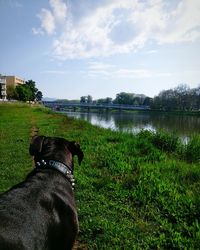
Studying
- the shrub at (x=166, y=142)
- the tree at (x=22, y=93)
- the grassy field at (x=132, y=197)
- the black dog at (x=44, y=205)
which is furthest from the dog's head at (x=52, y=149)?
the tree at (x=22, y=93)

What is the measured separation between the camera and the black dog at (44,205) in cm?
288

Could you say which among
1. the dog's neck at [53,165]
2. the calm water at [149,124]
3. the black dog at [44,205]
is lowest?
the calm water at [149,124]

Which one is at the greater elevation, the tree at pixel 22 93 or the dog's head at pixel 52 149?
the tree at pixel 22 93

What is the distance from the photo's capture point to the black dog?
288cm

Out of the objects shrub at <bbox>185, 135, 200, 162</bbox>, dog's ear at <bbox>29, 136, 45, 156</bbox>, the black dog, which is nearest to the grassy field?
shrub at <bbox>185, 135, 200, 162</bbox>

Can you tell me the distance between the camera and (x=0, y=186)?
25.3 ft

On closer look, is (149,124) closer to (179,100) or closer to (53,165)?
(53,165)

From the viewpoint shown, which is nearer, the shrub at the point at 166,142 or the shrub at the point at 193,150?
the shrub at the point at 193,150

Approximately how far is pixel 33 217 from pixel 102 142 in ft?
36.8

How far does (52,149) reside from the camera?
4.26m

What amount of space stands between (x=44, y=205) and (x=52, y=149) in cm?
101

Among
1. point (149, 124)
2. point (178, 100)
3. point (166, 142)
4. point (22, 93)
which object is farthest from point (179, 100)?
point (166, 142)

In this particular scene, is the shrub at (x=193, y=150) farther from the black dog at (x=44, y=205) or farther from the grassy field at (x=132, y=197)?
the black dog at (x=44, y=205)

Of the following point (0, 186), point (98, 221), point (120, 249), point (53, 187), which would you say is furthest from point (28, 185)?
point (0, 186)
